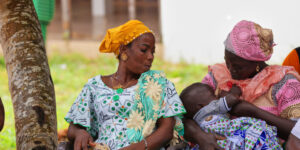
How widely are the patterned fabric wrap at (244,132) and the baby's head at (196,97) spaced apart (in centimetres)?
16

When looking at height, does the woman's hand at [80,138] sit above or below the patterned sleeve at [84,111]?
below

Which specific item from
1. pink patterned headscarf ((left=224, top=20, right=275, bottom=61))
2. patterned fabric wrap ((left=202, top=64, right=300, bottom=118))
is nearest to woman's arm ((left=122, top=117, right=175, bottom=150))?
patterned fabric wrap ((left=202, top=64, right=300, bottom=118))

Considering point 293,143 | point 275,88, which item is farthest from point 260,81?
point 293,143

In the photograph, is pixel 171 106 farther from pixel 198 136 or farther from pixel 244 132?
pixel 244 132

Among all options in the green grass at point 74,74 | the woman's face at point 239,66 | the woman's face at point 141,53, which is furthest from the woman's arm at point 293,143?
the green grass at point 74,74

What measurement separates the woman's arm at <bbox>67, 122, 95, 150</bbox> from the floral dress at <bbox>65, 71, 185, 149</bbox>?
0.18 ft

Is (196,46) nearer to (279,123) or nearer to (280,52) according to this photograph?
(280,52)

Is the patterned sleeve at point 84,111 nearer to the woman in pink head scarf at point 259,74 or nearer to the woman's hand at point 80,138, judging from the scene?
the woman's hand at point 80,138

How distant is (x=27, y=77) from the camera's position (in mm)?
2488

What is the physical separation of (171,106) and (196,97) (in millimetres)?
264

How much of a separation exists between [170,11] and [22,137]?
606 centimetres

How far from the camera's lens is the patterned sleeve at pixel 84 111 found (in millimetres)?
3031

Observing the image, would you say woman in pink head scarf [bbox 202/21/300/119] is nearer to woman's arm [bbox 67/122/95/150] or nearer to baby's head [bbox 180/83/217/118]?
baby's head [bbox 180/83/217/118]

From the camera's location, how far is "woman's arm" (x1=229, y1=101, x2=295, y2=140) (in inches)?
112
